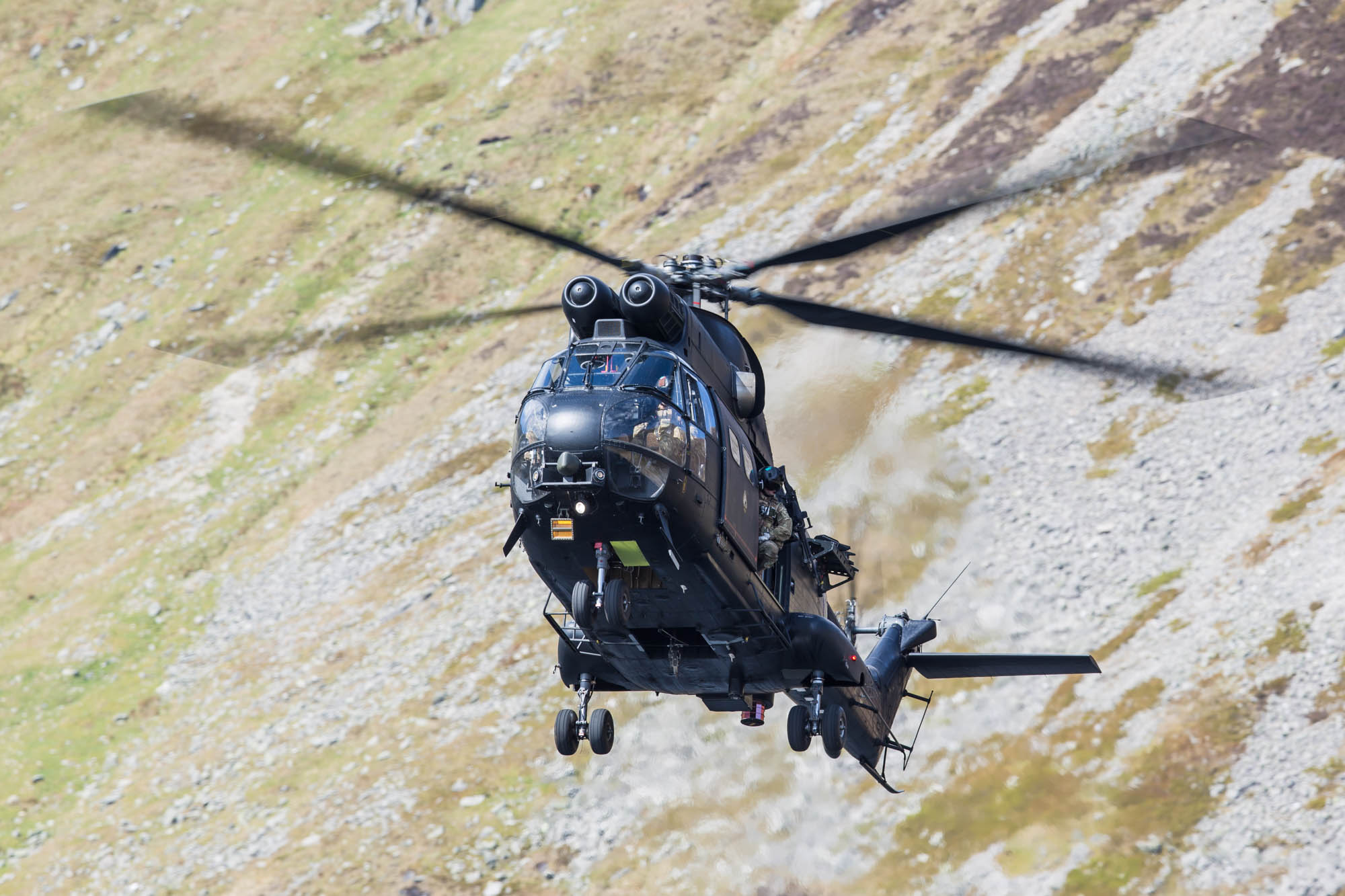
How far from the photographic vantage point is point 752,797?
27.2 m

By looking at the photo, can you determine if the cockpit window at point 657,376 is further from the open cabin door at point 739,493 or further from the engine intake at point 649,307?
the open cabin door at point 739,493

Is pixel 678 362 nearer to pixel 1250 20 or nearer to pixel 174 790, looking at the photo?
pixel 174 790

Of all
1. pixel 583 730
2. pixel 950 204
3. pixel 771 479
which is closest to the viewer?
pixel 583 730

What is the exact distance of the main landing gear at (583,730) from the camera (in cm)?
1575

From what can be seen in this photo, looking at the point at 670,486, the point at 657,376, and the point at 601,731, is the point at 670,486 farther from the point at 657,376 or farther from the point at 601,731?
the point at 601,731

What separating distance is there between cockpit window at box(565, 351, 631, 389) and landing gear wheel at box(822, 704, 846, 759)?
5.32 m

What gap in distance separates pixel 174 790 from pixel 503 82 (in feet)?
125

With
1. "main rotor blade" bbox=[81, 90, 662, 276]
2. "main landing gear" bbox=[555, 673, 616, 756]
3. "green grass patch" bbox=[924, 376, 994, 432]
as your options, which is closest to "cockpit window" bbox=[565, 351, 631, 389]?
"main rotor blade" bbox=[81, 90, 662, 276]

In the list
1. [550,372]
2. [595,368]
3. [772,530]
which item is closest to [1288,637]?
[772,530]


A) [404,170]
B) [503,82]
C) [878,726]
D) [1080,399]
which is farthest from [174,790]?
[503,82]

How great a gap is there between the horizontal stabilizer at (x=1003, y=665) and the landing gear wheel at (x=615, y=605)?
276 inches

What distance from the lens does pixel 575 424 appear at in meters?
13.8

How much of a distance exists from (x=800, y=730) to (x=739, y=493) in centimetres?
313

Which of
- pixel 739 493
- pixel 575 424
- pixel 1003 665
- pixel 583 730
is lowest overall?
pixel 1003 665
